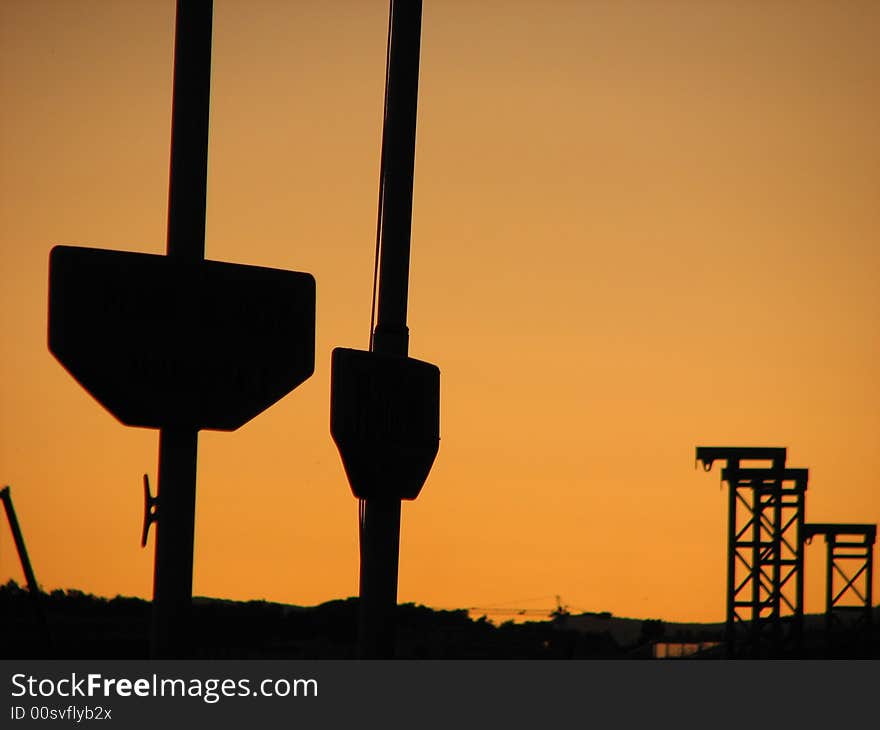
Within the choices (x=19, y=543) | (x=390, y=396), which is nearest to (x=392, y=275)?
(x=390, y=396)

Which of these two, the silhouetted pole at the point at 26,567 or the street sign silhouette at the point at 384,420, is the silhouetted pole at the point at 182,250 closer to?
the street sign silhouette at the point at 384,420

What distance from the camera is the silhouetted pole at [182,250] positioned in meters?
3.69

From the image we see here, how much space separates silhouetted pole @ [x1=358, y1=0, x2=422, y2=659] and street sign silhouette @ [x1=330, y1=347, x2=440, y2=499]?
0.15 metres

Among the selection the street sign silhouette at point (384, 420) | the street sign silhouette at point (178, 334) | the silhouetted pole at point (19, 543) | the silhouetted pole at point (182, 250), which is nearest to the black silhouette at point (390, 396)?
the street sign silhouette at point (384, 420)

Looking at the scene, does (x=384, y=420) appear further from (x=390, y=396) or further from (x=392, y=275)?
(x=392, y=275)

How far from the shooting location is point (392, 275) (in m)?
5.82

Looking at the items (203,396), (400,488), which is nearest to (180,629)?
(203,396)

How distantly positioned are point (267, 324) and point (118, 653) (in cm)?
5797

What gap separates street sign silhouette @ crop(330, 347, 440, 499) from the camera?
518 centimetres

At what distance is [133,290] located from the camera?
368 cm

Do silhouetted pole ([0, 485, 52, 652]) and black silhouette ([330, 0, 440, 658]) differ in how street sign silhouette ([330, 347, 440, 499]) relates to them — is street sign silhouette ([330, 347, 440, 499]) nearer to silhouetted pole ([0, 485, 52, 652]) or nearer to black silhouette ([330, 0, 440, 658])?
black silhouette ([330, 0, 440, 658])

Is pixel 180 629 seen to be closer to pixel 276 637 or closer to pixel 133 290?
pixel 133 290

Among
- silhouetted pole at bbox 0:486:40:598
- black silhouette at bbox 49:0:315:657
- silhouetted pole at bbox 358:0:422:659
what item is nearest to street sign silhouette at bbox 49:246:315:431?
black silhouette at bbox 49:0:315:657

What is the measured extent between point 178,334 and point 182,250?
21 cm
